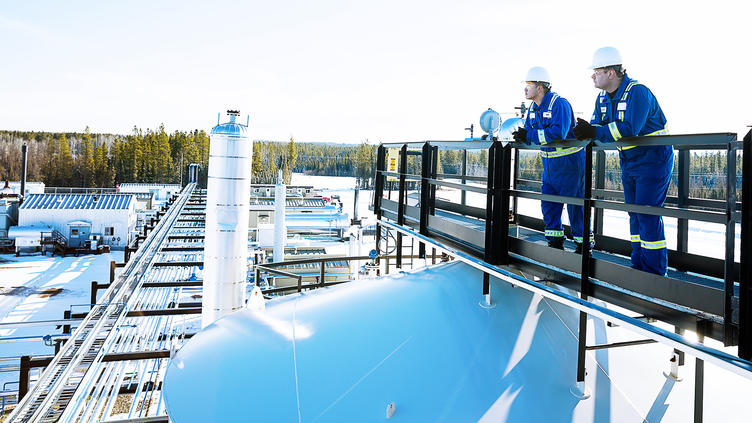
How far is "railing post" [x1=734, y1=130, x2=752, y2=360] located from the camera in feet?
8.77

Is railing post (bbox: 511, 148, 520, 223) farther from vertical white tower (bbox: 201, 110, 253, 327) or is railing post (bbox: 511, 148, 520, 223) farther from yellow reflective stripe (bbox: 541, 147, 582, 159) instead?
vertical white tower (bbox: 201, 110, 253, 327)

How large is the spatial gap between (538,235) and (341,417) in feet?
10.0

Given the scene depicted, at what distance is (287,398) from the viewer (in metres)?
4.37

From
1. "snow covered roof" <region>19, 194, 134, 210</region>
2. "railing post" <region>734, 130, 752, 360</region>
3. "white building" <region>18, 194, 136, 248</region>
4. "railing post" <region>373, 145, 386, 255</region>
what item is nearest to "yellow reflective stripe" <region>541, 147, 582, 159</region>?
"railing post" <region>734, 130, 752, 360</region>

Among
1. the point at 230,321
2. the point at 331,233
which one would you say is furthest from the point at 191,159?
the point at 230,321

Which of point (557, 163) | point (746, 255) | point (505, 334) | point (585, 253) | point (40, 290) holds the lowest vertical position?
point (40, 290)

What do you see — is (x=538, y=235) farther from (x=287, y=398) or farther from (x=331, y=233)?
(x=331, y=233)

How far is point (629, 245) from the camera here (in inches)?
193

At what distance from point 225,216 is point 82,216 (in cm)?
3609

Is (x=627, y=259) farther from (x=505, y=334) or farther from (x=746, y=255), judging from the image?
(x=746, y=255)

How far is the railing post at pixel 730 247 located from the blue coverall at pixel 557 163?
2.04m

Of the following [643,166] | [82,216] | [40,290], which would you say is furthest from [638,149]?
[82,216]

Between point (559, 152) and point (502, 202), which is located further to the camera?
point (559, 152)

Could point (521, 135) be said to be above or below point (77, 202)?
above
